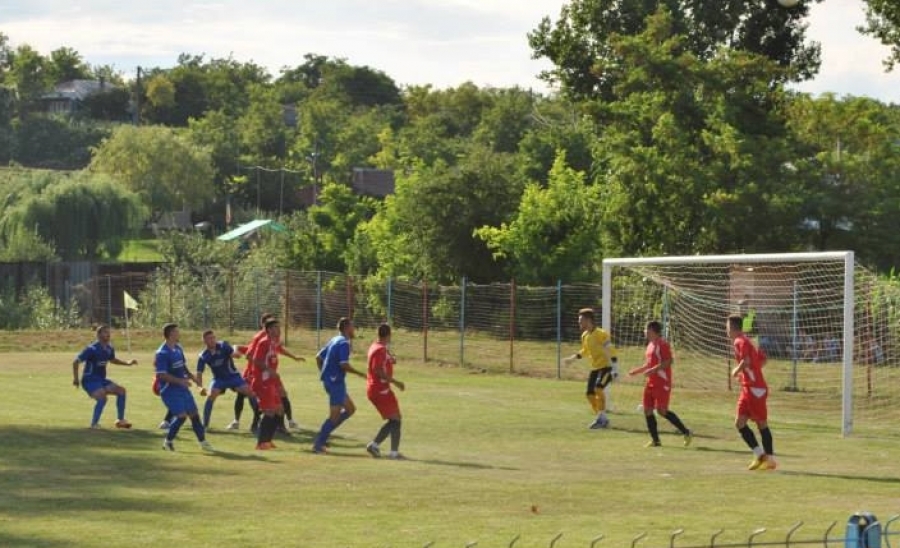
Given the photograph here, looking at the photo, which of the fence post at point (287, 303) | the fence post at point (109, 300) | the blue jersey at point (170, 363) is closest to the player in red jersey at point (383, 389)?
the blue jersey at point (170, 363)

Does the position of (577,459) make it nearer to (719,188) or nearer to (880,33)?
(719,188)

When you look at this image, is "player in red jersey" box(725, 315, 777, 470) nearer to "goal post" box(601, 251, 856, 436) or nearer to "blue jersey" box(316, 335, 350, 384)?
"blue jersey" box(316, 335, 350, 384)

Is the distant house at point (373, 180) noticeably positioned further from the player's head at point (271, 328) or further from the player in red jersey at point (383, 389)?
the player in red jersey at point (383, 389)

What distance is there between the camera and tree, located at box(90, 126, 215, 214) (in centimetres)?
9538

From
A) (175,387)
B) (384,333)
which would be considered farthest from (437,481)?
(175,387)

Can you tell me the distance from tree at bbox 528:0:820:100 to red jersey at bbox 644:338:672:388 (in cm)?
2966

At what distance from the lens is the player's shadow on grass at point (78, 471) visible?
15.5m

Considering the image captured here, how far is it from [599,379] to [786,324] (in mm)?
10190

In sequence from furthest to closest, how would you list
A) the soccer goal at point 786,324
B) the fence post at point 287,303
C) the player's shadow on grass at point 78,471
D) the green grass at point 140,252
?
the green grass at point 140,252
the fence post at point 287,303
the soccer goal at point 786,324
the player's shadow on grass at point 78,471

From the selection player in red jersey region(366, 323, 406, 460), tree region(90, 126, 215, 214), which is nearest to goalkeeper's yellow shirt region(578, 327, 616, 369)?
player in red jersey region(366, 323, 406, 460)

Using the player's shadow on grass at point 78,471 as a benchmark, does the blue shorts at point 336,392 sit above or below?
above

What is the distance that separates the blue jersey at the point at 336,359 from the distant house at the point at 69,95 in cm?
13173

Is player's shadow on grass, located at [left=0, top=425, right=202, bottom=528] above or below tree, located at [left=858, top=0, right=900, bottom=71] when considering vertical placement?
below

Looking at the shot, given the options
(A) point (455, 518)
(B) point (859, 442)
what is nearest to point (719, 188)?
(B) point (859, 442)
